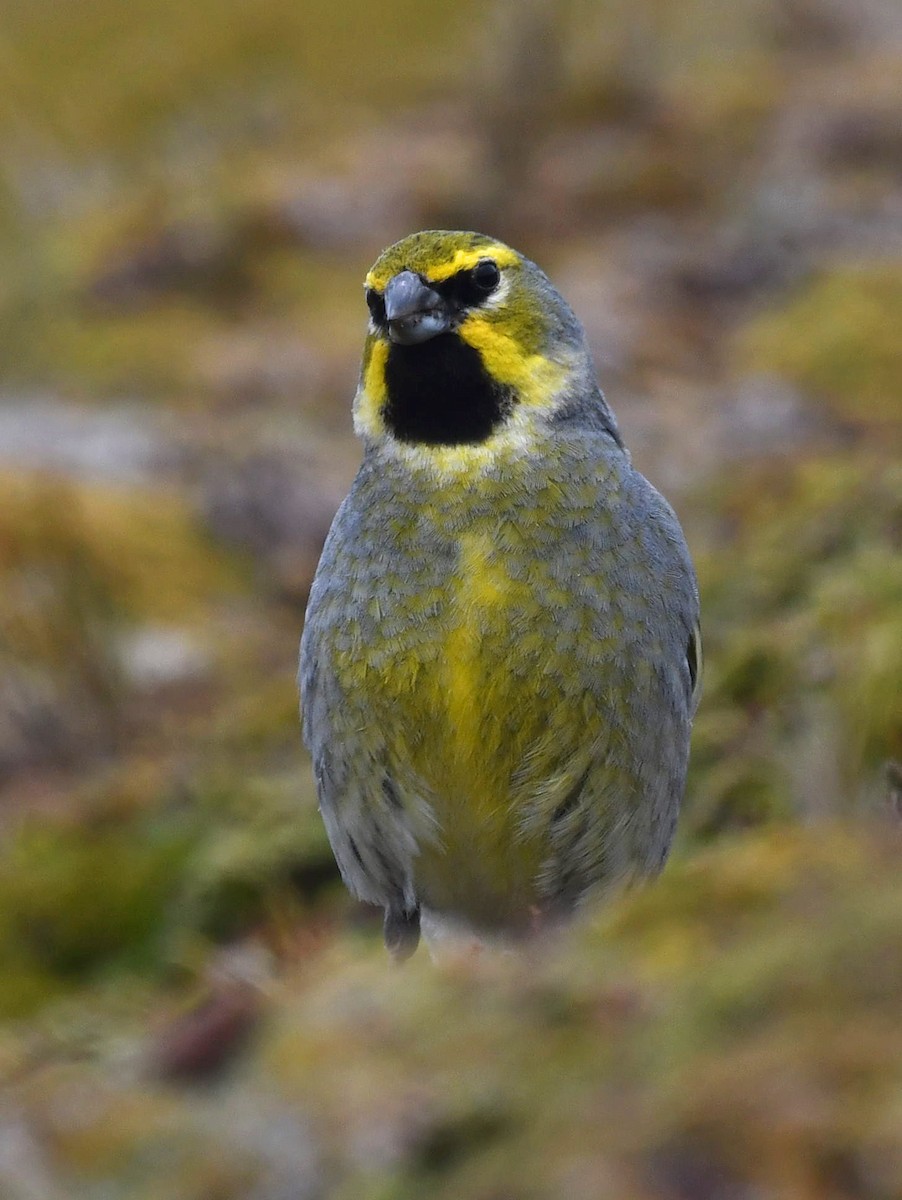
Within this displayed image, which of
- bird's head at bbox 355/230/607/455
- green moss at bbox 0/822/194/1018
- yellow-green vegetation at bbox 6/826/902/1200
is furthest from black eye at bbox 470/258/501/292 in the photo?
green moss at bbox 0/822/194/1018

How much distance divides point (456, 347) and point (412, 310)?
0.19 m

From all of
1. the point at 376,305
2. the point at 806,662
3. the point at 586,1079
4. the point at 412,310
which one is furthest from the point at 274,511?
the point at 586,1079

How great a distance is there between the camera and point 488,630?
4.60 meters

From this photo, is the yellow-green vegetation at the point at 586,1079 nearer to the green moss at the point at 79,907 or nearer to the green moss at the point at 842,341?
the green moss at the point at 79,907

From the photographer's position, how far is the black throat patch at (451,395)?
500cm

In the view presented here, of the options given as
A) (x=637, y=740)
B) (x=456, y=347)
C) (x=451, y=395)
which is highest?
(x=456, y=347)

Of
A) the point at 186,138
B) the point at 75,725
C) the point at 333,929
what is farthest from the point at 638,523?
the point at 186,138

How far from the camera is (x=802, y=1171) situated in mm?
2156

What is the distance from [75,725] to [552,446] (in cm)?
465

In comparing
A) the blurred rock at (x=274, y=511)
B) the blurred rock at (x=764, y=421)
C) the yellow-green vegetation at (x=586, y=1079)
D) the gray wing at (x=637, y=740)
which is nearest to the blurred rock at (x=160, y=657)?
the blurred rock at (x=274, y=511)

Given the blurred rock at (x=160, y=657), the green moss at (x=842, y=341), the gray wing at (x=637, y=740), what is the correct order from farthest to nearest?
the green moss at (x=842, y=341), the blurred rock at (x=160, y=657), the gray wing at (x=637, y=740)

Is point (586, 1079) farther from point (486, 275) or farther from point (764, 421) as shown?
point (764, 421)

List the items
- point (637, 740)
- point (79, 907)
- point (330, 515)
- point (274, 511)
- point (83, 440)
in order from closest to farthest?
1. point (637, 740)
2. point (79, 907)
3. point (274, 511)
4. point (330, 515)
5. point (83, 440)

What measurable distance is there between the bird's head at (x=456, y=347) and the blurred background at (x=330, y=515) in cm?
136
